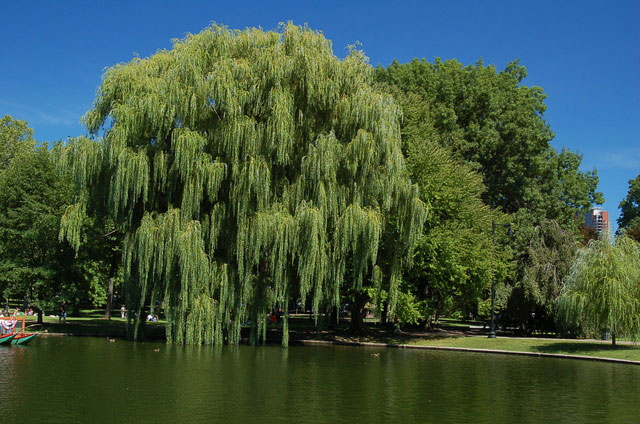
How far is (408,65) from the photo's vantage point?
4531 centimetres

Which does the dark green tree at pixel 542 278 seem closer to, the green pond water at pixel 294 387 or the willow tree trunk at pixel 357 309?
the green pond water at pixel 294 387

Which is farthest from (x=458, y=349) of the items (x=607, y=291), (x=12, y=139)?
(x=12, y=139)

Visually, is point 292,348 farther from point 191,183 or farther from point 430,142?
point 430,142

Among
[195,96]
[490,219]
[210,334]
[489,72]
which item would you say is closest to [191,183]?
[195,96]

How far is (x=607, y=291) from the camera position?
26531 millimetres

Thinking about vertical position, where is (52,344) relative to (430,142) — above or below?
below

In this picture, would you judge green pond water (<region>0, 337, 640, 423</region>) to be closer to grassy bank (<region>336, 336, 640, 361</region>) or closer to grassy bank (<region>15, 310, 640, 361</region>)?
grassy bank (<region>336, 336, 640, 361</region>)

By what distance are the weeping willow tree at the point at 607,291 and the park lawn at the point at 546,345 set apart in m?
0.90

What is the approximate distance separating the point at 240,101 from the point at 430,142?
14451mm

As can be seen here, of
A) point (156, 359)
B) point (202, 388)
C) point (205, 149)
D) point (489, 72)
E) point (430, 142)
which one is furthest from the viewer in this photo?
point (489, 72)

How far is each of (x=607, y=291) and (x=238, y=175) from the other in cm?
1769

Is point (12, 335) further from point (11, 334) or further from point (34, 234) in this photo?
point (34, 234)

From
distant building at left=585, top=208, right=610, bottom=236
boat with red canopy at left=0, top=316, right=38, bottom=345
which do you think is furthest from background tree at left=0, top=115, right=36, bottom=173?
distant building at left=585, top=208, right=610, bottom=236

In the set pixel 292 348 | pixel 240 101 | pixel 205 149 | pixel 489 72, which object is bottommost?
pixel 292 348
